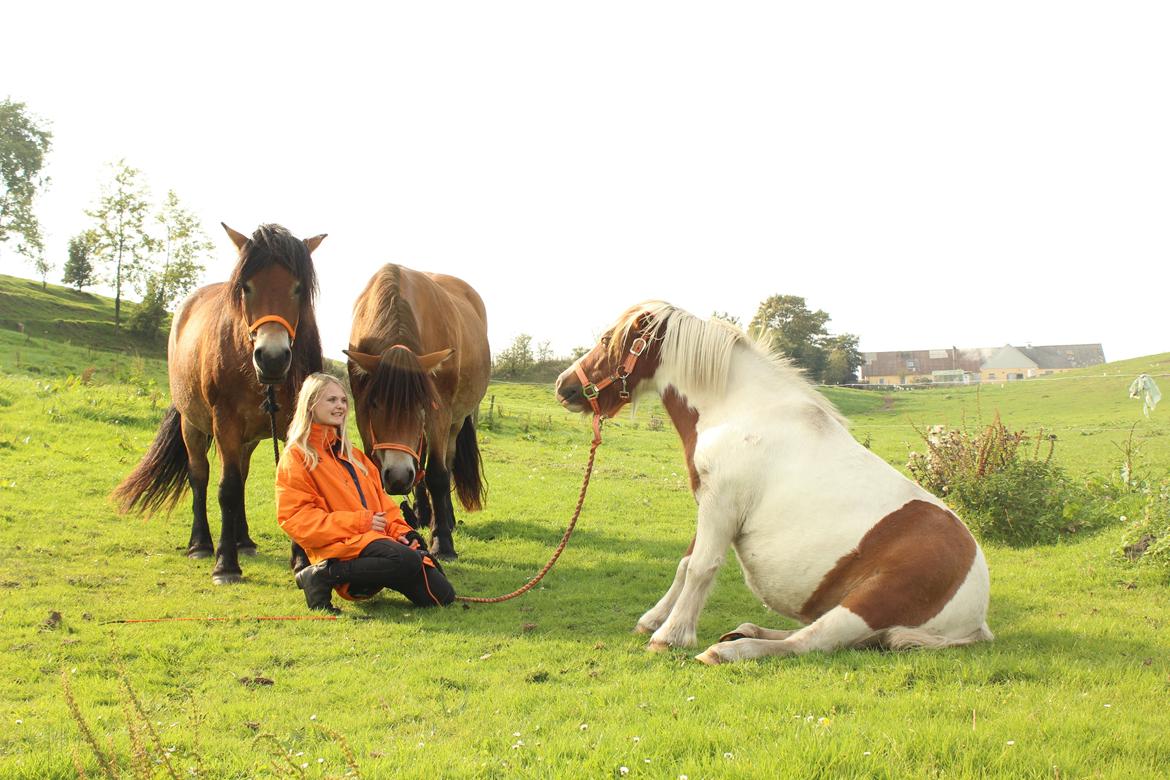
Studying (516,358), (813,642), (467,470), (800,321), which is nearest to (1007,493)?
(813,642)

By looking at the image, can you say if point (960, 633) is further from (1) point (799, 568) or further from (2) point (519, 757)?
(2) point (519, 757)

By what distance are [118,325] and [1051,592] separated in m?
49.8

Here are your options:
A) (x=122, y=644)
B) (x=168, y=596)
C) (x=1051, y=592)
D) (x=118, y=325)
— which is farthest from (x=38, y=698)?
(x=118, y=325)

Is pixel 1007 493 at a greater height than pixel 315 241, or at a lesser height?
lesser

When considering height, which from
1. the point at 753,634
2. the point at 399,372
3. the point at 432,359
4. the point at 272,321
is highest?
the point at 272,321

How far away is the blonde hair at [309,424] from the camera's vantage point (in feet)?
19.5

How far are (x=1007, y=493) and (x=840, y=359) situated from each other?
57.6m

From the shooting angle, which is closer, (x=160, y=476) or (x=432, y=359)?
Answer: (x=432, y=359)

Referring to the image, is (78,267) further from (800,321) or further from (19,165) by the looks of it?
(800,321)

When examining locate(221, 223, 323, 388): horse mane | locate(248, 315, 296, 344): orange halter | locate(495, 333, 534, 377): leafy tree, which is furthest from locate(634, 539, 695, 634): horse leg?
locate(495, 333, 534, 377): leafy tree

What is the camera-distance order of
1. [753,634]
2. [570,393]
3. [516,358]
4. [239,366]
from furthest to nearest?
1. [516,358]
2. [239,366]
3. [570,393]
4. [753,634]

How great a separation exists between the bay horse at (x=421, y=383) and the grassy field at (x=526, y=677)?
0.81m

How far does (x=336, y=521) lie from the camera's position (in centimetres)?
592

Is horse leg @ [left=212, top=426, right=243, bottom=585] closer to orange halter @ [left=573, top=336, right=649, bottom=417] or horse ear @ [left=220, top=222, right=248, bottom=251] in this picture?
horse ear @ [left=220, top=222, right=248, bottom=251]
